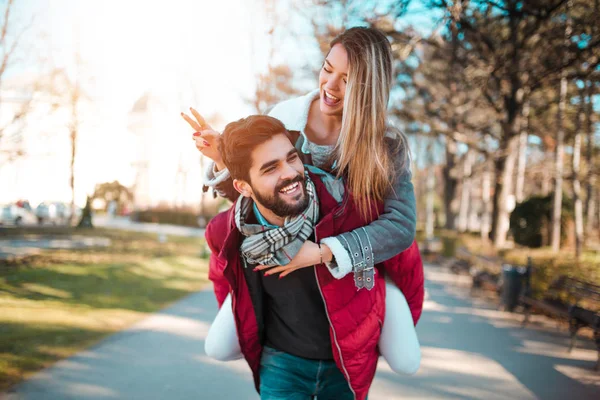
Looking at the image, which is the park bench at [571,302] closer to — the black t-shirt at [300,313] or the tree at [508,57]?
the tree at [508,57]

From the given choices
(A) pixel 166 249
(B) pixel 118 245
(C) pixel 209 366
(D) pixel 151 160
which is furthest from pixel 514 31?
(D) pixel 151 160

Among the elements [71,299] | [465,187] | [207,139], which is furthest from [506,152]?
[465,187]

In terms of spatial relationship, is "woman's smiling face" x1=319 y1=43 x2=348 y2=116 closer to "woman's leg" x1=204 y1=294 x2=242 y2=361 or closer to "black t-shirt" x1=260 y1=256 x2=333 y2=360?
"black t-shirt" x1=260 y1=256 x2=333 y2=360

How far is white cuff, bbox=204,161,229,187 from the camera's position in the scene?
7.25 ft

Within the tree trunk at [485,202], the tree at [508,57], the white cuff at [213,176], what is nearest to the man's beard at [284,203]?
the white cuff at [213,176]

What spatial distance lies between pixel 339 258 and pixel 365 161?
41 cm

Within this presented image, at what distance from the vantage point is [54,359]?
5.26 m

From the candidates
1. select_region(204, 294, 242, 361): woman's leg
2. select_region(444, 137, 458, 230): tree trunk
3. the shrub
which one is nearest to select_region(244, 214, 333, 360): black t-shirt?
select_region(204, 294, 242, 361): woman's leg

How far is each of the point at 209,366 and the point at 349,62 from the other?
4348 millimetres

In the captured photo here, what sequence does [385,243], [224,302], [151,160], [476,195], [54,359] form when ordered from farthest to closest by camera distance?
[476,195], [151,160], [54,359], [224,302], [385,243]

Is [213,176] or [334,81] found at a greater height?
[334,81]

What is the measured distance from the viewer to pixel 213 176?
2.32 meters

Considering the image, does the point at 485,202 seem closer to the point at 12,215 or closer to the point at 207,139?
the point at 12,215

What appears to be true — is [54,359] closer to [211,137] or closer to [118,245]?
[211,137]
